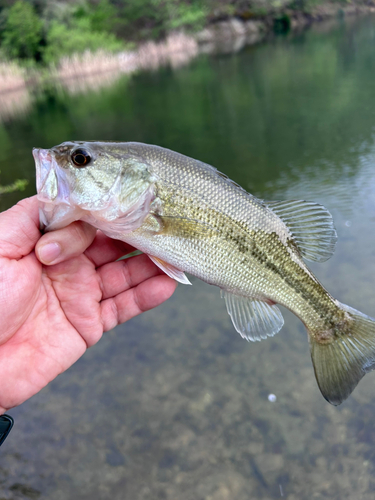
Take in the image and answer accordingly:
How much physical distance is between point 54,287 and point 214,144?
8187 millimetres

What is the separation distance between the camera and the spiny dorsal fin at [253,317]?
2469 mm

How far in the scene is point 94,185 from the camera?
7.05 ft

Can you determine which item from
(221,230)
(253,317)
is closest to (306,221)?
(221,230)

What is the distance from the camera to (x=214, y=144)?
32.6 feet

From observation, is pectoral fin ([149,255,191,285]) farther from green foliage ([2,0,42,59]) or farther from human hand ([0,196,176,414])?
green foliage ([2,0,42,59])

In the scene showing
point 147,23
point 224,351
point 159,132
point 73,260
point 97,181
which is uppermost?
point 147,23

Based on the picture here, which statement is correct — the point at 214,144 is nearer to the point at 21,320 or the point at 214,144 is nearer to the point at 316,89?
the point at 316,89

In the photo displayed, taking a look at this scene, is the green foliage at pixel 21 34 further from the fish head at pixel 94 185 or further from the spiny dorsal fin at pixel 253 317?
the spiny dorsal fin at pixel 253 317

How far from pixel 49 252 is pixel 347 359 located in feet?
6.40

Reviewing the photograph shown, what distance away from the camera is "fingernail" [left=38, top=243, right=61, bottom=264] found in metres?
2.17

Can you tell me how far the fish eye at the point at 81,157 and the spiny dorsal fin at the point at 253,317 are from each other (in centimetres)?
122

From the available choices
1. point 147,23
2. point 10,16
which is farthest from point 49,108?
point 147,23

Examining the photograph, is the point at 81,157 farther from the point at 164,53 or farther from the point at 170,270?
the point at 164,53

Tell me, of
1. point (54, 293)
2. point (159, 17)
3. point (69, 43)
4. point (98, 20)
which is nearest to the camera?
point (54, 293)
